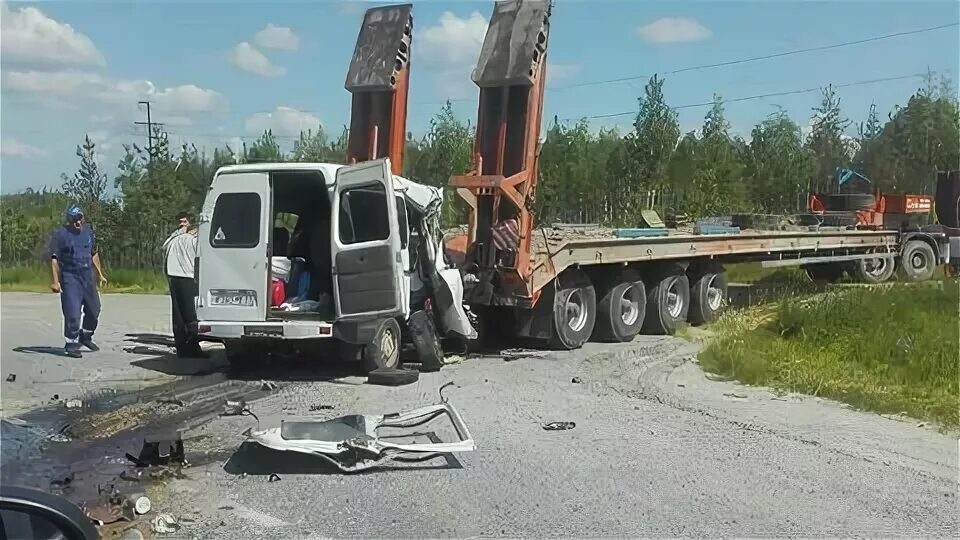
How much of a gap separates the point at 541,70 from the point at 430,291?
3129 mm

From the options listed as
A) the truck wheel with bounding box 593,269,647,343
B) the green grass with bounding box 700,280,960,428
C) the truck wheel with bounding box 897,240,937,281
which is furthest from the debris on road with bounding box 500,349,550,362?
the truck wheel with bounding box 897,240,937,281

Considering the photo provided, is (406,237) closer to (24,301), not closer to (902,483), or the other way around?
(902,483)

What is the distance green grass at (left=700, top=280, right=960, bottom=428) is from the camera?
9.70m

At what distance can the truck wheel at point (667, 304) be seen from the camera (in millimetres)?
14656

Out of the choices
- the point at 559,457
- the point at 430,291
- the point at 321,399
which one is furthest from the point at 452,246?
the point at 559,457

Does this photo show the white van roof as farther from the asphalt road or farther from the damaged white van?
the asphalt road

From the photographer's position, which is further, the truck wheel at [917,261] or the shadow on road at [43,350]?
the truck wheel at [917,261]

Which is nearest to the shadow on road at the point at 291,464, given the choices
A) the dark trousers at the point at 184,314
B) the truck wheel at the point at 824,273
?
the dark trousers at the point at 184,314

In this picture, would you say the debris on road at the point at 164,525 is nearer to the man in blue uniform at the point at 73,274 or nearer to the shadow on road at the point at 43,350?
the man in blue uniform at the point at 73,274

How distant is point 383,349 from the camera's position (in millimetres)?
10555

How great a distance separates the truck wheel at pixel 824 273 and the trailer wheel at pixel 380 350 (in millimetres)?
12830

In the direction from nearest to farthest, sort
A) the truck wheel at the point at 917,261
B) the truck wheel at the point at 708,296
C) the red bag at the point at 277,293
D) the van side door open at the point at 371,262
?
the van side door open at the point at 371,262 → the red bag at the point at 277,293 → the truck wheel at the point at 708,296 → the truck wheel at the point at 917,261

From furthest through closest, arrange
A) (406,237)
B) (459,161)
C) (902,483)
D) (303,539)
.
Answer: (459,161)
(406,237)
(902,483)
(303,539)

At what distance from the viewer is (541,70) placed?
1204cm
